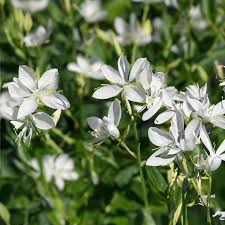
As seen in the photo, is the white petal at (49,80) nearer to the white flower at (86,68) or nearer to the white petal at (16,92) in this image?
the white petal at (16,92)

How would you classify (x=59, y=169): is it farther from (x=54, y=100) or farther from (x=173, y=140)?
(x=173, y=140)

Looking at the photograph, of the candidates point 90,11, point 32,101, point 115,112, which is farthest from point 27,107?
point 90,11

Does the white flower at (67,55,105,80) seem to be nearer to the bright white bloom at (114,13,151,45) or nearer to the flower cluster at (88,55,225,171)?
the bright white bloom at (114,13,151,45)

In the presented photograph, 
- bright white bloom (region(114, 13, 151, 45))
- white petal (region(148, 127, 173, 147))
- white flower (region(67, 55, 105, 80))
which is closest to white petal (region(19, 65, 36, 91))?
white petal (region(148, 127, 173, 147))

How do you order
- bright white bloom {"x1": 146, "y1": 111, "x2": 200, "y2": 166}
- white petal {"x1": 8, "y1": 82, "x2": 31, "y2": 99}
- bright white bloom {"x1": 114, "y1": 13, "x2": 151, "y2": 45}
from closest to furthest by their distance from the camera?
bright white bloom {"x1": 146, "y1": 111, "x2": 200, "y2": 166}
white petal {"x1": 8, "y1": 82, "x2": 31, "y2": 99}
bright white bloom {"x1": 114, "y1": 13, "x2": 151, "y2": 45}

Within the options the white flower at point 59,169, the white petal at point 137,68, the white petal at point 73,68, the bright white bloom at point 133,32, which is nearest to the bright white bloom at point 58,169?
the white flower at point 59,169

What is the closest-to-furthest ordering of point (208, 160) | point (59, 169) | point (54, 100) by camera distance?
point (208, 160)
point (54, 100)
point (59, 169)
